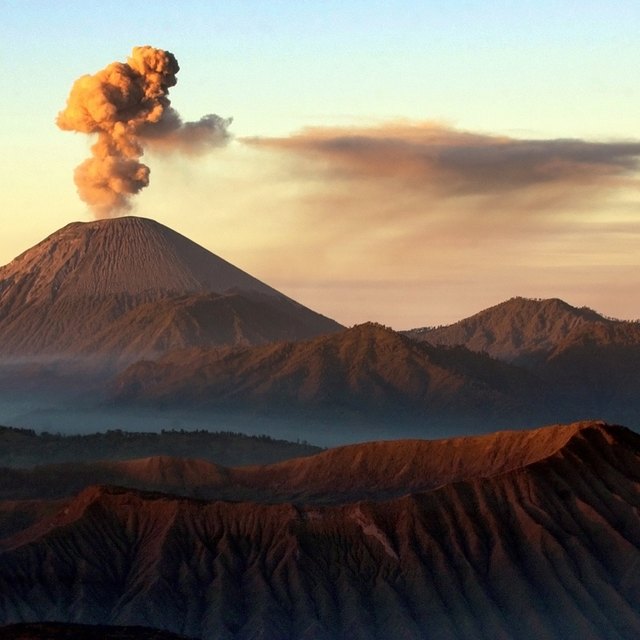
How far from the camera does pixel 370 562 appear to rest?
14950 centimetres

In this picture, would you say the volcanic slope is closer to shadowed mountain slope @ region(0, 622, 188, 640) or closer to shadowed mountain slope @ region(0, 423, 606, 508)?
shadowed mountain slope @ region(0, 423, 606, 508)

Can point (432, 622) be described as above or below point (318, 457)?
below

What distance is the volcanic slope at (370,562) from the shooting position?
5620 inches

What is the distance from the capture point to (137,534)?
157 meters

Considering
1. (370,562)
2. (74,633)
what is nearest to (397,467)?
(370,562)

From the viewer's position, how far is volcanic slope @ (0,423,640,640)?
468 feet

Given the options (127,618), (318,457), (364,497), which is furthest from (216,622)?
(318,457)

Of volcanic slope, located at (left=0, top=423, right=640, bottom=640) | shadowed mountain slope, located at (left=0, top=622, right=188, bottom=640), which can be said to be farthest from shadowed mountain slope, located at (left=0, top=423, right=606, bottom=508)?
shadowed mountain slope, located at (left=0, top=622, right=188, bottom=640)

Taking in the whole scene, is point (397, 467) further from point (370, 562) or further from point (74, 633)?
point (74, 633)

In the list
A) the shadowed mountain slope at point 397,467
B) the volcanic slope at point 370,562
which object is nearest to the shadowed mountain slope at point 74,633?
the volcanic slope at point 370,562

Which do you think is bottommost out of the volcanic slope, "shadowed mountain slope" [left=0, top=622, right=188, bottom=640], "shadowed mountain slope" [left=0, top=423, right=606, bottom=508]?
"shadowed mountain slope" [left=0, top=622, right=188, bottom=640]

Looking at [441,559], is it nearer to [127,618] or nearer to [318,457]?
[127,618]

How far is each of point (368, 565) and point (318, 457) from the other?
160 feet

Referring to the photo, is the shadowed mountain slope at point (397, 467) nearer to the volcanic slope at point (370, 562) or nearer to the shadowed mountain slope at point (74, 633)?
the volcanic slope at point (370, 562)
